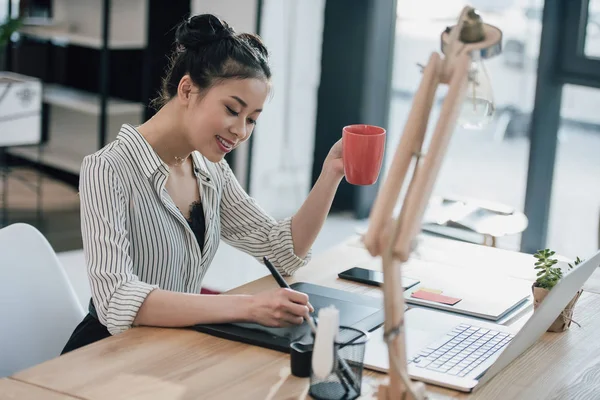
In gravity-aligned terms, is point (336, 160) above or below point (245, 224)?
above

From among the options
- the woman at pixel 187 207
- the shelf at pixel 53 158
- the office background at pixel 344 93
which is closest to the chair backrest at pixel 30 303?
the woman at pixel 187 207

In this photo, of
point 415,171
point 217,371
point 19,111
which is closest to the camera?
point 415,171

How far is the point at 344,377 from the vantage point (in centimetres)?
147

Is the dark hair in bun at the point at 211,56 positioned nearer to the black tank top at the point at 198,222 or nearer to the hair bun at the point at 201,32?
the hair bun at the point at 201,32

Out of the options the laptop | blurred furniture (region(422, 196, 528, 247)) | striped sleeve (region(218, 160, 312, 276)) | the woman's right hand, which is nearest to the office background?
blurred furniture (region(422, 196, 528, 247))

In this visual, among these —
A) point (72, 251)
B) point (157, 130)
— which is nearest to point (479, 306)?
point (157, 130)

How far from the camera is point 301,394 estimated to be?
1.48 m

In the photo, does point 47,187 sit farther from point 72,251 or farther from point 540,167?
point 540,167

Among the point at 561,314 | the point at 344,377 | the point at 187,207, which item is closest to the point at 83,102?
the point at 187,207

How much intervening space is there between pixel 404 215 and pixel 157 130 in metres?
0.97

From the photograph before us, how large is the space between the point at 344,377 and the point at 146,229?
2.25 feet

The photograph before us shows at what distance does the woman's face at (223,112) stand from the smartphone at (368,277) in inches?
15.6

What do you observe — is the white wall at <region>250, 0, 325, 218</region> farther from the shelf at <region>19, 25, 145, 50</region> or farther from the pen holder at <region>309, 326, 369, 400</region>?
the pen holder at <region>309, 326, 369, 400</region>

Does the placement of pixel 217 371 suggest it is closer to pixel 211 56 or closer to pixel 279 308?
pixel 279 308
